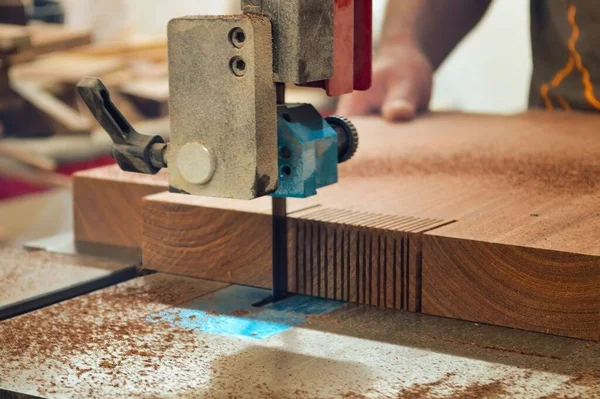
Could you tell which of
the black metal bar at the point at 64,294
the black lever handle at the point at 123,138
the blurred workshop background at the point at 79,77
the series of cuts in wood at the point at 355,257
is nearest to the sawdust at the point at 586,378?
the series of cuts in wood at the point at 355,257

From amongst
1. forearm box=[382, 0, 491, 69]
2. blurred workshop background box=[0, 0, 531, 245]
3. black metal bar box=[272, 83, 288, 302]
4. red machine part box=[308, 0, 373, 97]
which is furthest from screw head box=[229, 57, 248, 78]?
forearm box=[382, 0, 491, 69]

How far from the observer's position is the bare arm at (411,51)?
1873mm

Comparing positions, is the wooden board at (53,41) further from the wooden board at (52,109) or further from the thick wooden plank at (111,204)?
the thick wooden plank at (111,204)

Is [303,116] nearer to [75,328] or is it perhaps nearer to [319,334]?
[319,334]

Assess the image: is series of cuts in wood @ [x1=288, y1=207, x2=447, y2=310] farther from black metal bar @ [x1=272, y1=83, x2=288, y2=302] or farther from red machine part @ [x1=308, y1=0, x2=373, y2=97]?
red machine part @ [x1=308, y1=0, x2=373, y2=97]

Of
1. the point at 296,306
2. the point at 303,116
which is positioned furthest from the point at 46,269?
the point at 303,116

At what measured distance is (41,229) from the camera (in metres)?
2.99

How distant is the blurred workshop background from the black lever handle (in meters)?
0.94

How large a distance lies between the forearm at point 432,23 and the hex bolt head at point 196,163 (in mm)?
A: 1268

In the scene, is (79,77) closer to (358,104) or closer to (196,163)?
A: (358,104)

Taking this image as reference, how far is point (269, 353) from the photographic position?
36.2 inches

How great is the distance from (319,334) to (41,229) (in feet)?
7.19

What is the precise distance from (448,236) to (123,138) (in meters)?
0.37

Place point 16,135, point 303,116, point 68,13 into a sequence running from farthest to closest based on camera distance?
point 68,13 → point 16,135 → point 303,116
